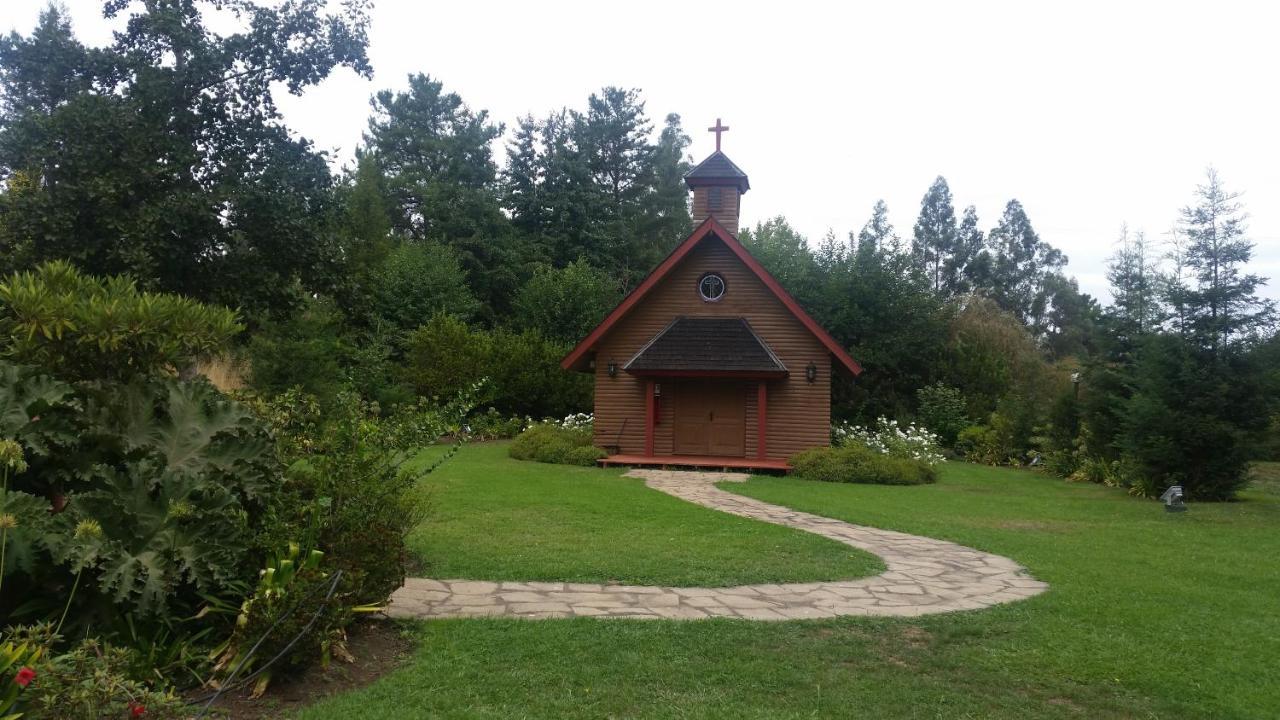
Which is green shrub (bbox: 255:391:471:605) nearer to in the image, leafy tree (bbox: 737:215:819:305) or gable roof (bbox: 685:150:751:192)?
gable roof (bbox: 685:150:751:192)

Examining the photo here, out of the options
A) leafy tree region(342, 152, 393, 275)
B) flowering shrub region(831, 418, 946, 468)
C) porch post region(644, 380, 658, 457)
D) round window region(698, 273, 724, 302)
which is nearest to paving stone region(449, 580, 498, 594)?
porch post region(644, 380, 658, 457)

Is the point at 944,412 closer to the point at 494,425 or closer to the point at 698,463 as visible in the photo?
the point at 698,463

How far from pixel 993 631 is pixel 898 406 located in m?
21.5

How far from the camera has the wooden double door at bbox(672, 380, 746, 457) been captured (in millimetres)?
18641

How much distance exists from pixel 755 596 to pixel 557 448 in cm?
1192

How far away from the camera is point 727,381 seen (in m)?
18.6

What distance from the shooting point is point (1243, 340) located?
45.7ft

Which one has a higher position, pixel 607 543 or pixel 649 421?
pixel 649 421

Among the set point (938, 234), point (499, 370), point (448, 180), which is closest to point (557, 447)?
point (499, 370)

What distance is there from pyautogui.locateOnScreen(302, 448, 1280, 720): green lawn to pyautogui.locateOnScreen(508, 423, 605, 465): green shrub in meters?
9.30

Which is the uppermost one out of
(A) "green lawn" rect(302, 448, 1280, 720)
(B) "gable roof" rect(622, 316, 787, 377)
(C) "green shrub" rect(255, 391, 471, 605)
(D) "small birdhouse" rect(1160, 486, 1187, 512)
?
(B) "gable roof" rect(622, 316, 787, 377)

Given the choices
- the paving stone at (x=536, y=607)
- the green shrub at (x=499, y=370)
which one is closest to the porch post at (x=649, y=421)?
the green shrub at (x=499, y=370)

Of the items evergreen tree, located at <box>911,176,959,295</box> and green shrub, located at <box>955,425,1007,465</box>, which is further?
evergreen tree, located at <box>911,176,959,295</box>

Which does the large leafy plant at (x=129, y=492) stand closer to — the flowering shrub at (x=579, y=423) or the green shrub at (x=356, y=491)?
the green shrub at (x=356, y=491)
